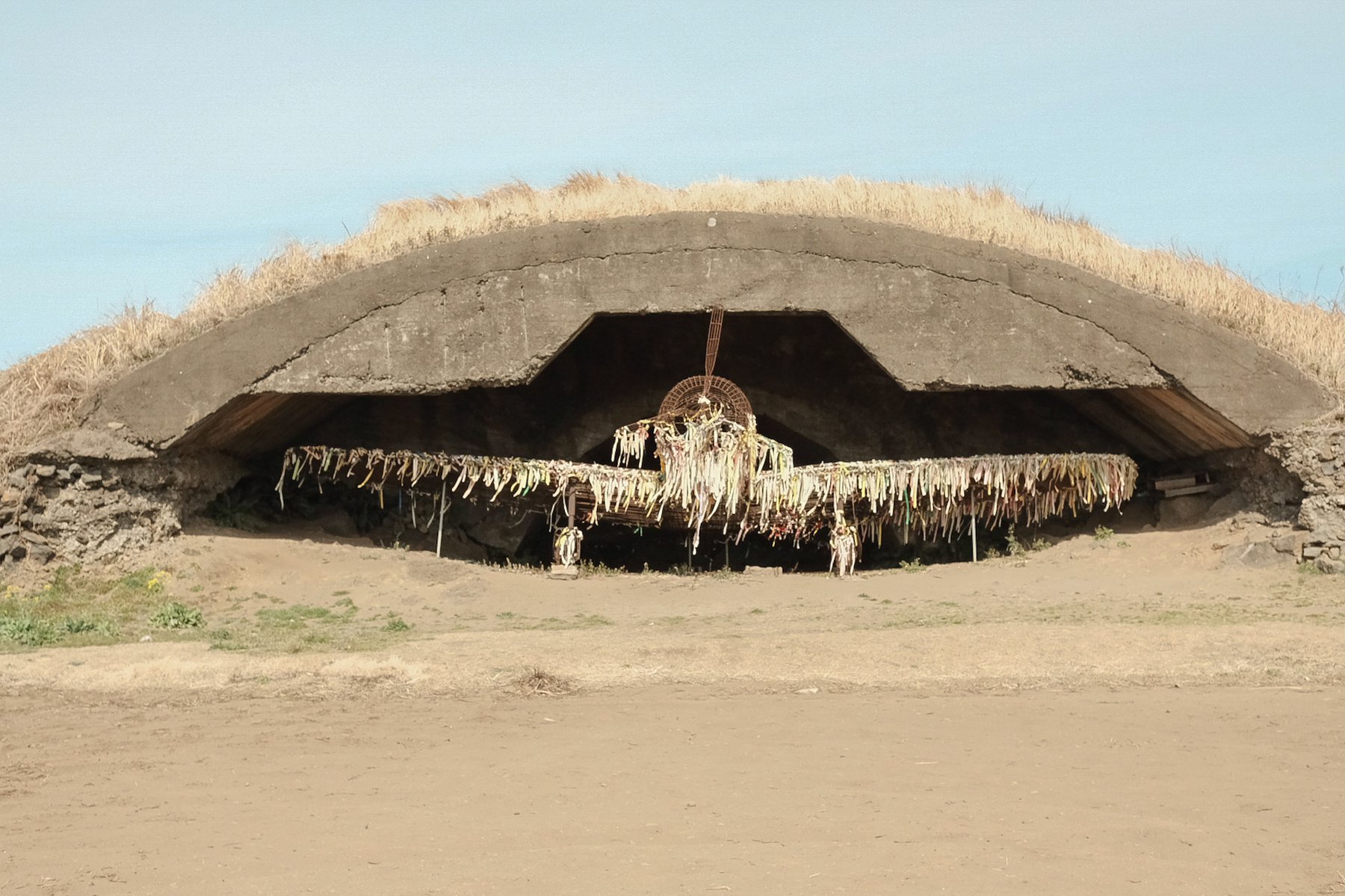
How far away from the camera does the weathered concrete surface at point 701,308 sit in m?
11.5

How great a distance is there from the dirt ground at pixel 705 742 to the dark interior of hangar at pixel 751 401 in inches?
99.7

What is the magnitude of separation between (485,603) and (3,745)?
442 centimetres

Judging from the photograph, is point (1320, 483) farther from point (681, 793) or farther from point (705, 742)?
point (681, 793)

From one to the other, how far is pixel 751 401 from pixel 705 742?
24.5 ft

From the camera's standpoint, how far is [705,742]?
700cm

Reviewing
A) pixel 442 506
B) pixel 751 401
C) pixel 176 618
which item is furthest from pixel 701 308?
pixel 176 618

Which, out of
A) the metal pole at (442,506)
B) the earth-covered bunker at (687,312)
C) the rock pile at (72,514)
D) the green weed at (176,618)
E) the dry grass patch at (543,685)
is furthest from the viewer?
the metal pole at (442,506)

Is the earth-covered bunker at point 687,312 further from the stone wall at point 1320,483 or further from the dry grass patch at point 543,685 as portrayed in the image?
the dry grass patch at point 543,685

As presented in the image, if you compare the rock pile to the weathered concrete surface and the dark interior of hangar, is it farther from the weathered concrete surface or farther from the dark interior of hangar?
the dark interior of hangar

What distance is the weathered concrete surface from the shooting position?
455 inches

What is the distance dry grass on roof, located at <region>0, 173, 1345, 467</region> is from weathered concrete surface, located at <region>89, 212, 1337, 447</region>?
14.1 inches

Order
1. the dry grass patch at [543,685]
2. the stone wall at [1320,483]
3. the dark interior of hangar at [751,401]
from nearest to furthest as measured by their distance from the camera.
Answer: the dry grass patch at [543,685] < the stone wall at [1320,483] < the dark interior of hangar at [751,401]

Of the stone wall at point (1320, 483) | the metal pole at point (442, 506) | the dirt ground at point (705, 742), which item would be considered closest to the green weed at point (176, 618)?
the dirt ground at point (705, 742)

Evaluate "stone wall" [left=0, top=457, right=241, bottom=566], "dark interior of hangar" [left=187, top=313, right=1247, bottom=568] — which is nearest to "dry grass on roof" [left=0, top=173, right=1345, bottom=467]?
"stone wall" [left=0, top=457, right=241, bottom=566]
